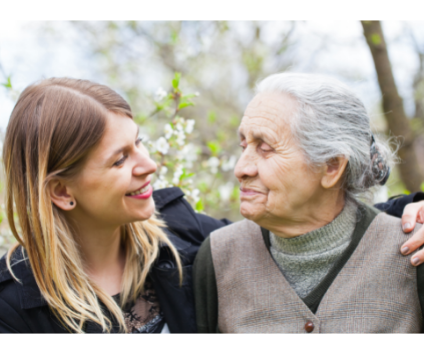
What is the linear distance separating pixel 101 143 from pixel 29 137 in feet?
1.06

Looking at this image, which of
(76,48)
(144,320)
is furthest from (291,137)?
(76,48)

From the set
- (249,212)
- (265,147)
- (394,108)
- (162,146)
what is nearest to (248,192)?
(249,212)

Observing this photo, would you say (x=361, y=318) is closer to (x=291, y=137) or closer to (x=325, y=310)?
(x=325, y=310)

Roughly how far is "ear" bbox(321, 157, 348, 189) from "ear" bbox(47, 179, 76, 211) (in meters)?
1.20

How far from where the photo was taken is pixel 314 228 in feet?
5.88

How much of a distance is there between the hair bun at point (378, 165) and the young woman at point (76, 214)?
1093mm

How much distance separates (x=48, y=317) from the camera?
5.74ft

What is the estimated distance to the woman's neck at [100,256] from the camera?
1.95 m

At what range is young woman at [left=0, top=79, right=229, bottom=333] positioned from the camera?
5.64 ft

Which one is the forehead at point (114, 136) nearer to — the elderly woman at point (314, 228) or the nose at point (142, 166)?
the nose at point (142, 166)

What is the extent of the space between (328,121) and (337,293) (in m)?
0.77

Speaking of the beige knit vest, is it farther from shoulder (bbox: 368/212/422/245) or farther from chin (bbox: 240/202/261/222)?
chin (bbox: 240/202/261/222)

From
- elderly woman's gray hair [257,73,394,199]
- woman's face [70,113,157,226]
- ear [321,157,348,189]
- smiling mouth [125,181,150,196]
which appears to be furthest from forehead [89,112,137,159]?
ear [321,157,348,189]

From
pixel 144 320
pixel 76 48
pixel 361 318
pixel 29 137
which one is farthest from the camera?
pixel 76 48
